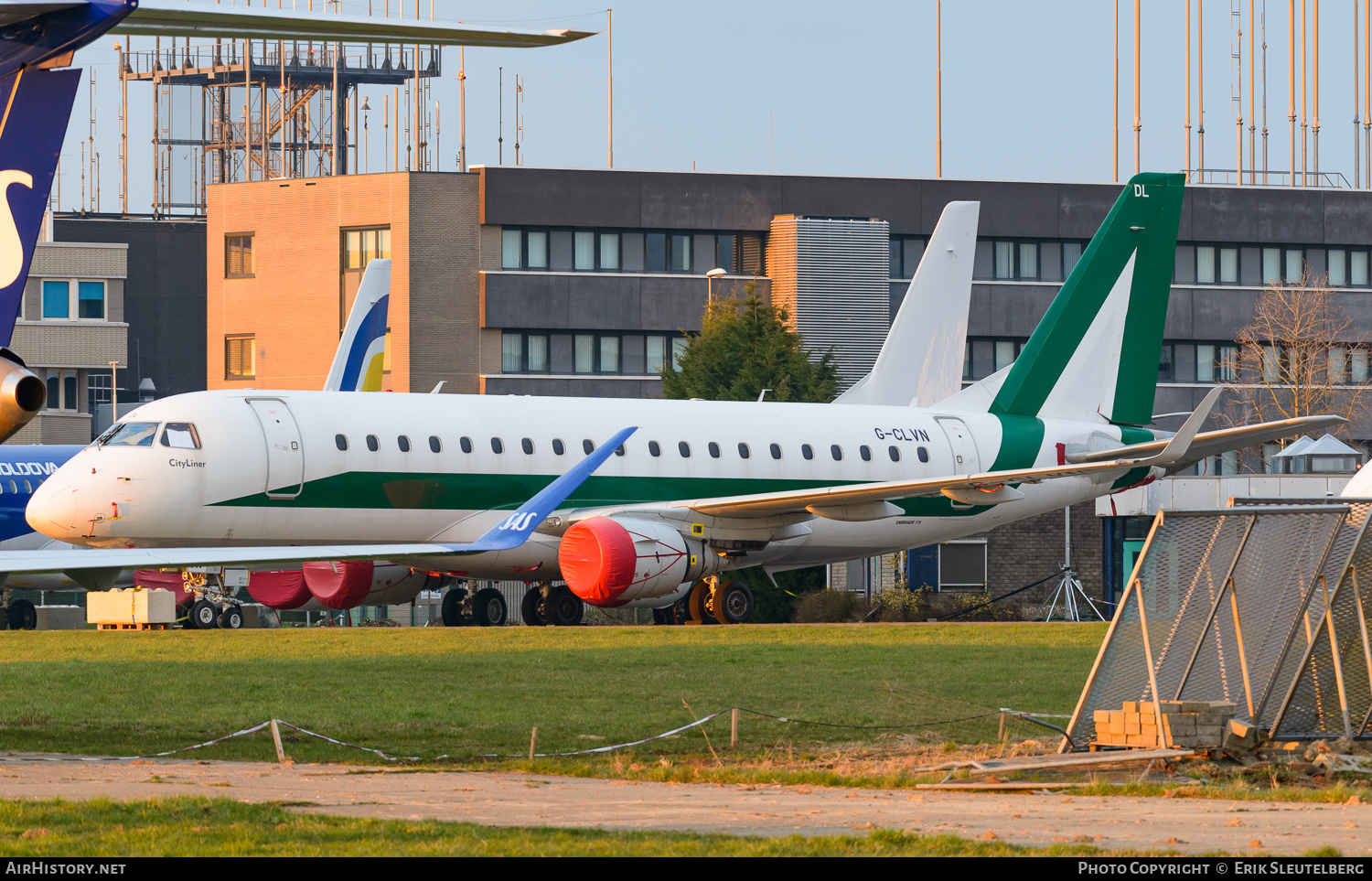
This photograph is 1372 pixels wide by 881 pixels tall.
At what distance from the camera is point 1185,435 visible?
104ft

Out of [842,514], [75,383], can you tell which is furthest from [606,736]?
[75,383]

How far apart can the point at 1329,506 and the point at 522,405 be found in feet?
69.1

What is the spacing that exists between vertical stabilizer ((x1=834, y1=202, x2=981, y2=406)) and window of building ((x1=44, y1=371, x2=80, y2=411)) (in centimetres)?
4009

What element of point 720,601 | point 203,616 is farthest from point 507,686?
point 203,616

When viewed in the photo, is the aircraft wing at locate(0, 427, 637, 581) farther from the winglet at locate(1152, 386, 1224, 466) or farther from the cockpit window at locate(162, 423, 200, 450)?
the winglet at locate(1152, 386, 1224, 466)

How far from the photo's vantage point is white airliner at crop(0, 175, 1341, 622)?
3167 centimetres

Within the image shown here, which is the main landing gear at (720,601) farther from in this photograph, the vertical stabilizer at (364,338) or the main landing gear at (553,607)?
the vertical stabilizer at (364,338)

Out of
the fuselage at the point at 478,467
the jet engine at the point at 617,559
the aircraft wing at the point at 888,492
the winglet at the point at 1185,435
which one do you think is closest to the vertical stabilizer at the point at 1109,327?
the fuselage at the point at 478,467

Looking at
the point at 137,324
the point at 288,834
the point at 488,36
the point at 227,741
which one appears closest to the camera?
the point at 288,834

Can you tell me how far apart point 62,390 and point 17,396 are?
6654 centimetres

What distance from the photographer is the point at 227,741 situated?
1786 centimetres

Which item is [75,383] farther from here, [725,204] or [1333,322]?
[1333,322]

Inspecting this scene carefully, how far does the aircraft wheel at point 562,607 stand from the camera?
37.9 m

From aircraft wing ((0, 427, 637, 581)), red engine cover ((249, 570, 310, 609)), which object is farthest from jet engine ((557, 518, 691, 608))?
aircraft wing ((0, 427, 637, 581))
